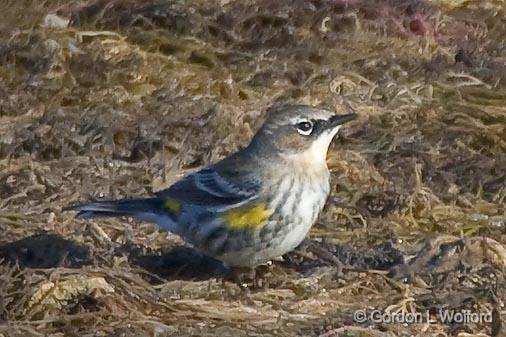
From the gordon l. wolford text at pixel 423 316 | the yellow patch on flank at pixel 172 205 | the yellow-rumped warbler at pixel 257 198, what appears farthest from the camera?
the yellow patch on flank at pixel 172 205

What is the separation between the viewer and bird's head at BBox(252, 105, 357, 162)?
→ 7.48 m

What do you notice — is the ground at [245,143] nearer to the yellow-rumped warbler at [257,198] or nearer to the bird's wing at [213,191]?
the yellow-rumped warbler at [257,198]

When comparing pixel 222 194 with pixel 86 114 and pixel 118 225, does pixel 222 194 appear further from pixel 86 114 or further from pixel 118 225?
pixel 86 114

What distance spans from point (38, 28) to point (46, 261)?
11.7 feet

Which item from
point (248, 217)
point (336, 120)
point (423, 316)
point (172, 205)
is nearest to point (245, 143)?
point (172, 205)

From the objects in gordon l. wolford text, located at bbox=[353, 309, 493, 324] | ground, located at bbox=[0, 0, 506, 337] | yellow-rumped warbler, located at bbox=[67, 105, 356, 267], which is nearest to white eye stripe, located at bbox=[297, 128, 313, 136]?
yellow-rumped warbler, located at bbox=[67, 105, 356, 267]

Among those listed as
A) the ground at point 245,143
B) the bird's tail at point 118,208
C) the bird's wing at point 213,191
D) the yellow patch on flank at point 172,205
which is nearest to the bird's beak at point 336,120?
the bird's wing at point 213,191

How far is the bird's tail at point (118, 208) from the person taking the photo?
7512mm

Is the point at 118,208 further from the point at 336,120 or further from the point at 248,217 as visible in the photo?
the point at 336,120

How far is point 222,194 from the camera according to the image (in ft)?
24.6

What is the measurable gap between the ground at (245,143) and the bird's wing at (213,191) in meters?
0.32

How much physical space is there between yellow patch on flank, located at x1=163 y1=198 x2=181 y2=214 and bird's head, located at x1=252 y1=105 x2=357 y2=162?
1.77 feet

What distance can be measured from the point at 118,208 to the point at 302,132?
3.44ft

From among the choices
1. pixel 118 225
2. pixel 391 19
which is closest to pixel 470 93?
pixel 391 19
